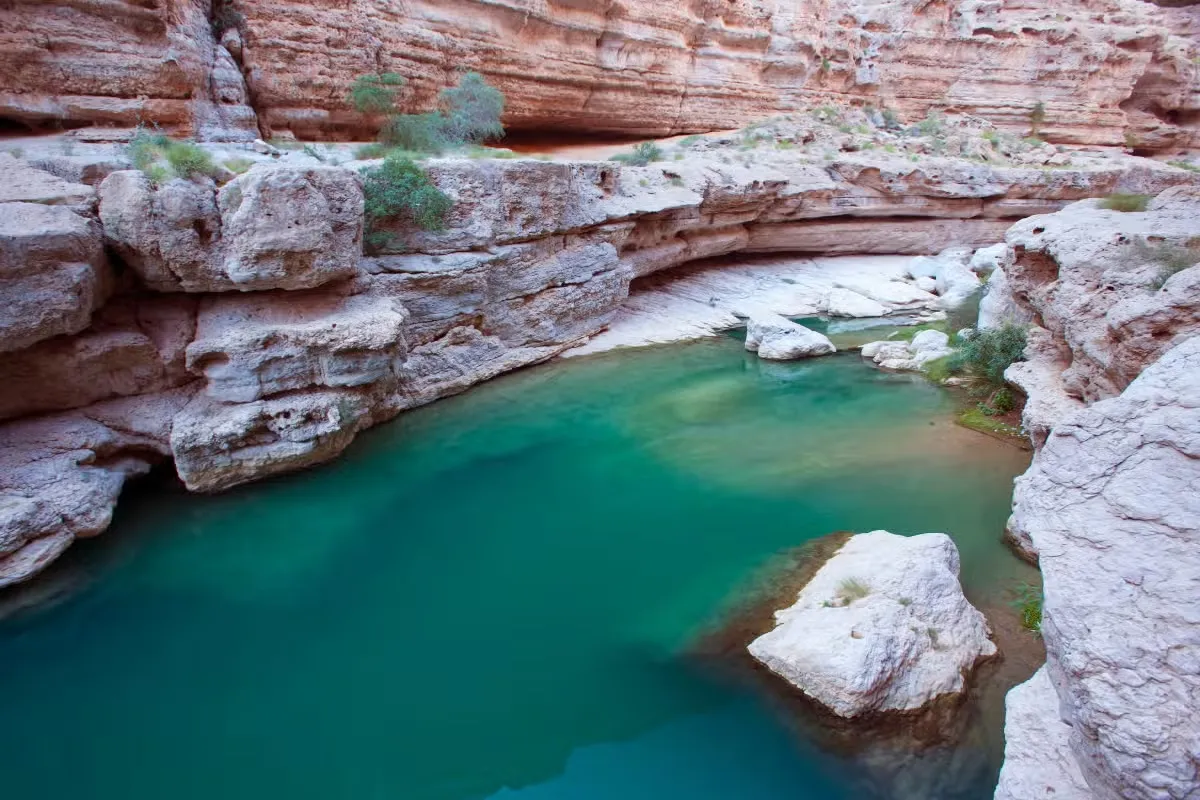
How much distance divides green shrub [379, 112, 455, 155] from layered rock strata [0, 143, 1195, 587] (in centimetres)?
281

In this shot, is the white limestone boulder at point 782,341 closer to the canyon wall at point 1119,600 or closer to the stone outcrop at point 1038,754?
the canyon wall at point 1119,600

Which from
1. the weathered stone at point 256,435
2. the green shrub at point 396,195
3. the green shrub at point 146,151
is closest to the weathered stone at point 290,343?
the weathered stone at point 256,435

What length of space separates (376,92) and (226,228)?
7.43 metres

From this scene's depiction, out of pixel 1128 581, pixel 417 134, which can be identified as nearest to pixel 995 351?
pixel 1128 581

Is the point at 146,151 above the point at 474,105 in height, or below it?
below

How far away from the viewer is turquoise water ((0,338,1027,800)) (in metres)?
5.55

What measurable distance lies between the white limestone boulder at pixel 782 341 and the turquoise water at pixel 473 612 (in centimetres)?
334

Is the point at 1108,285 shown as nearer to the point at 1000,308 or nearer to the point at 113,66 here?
the point at 1000,308

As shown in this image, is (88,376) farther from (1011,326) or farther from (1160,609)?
(1011,326)

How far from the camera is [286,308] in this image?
9.45 meters

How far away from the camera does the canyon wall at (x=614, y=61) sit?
11.3 meters

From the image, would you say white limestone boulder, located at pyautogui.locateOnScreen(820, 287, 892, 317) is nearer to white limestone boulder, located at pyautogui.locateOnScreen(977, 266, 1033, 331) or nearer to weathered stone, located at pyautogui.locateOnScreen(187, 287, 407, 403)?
white limestone boulder, located at pyautogui.locateOnScreen(977, 266, 1033, 331)

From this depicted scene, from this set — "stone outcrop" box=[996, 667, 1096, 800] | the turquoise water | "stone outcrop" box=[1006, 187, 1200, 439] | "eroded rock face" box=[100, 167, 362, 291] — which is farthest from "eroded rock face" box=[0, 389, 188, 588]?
"stone outcrop" box=[1006, 187, 1200, 439]

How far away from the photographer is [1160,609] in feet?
9.50
